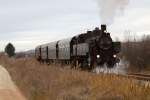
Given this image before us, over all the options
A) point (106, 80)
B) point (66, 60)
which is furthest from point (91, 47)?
point (106, 80)

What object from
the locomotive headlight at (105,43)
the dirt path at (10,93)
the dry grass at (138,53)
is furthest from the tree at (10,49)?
the locomotive headlight at (105,43)

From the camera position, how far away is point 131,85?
53.3ft

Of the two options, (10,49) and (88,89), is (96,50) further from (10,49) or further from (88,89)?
(10,49)

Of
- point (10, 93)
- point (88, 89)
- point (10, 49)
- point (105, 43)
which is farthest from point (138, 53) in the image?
point (10, 49)

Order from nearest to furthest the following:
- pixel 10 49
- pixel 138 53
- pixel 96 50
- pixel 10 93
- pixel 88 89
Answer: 1. pixel 88 89
2. pixel 10 93
3. pixel 96 50
4. pixel 138 53
5. pixel 10 49

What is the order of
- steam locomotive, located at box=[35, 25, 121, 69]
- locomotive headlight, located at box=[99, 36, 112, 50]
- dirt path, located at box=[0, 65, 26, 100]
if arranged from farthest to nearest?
1. locomotive headlight, located at box=[99, 36, 112, 50]
2. steam locomotive, located at box=[35, 25, 121, 69]
3. dirt path, located at box=[0, 65, 26, 100]

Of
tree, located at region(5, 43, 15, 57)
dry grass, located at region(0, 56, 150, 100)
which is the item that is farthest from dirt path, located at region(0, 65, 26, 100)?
tree, located at region(5, 43, 15, 57)

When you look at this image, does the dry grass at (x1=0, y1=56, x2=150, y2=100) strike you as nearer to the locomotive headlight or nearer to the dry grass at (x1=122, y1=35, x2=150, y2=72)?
the locomotive headlight

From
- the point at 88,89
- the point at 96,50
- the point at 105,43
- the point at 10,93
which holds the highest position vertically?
the point at 105,43

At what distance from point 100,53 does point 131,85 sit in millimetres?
19192

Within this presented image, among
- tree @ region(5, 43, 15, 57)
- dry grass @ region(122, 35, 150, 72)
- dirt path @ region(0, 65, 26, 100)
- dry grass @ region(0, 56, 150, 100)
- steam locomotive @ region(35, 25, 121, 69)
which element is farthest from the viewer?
tree @ region(5, 43, 15, 57)

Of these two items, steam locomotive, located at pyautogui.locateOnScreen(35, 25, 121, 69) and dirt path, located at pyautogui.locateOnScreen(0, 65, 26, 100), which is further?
steam locomotive, located at pyautogui.locateOnScreen(35, 25, 121, 69)

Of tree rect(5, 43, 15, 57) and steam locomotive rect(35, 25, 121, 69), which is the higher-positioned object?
steam locomotive rect(35, 25, 121, 69)

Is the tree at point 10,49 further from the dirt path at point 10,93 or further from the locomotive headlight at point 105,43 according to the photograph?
the locomotive headlight at point 105,43
